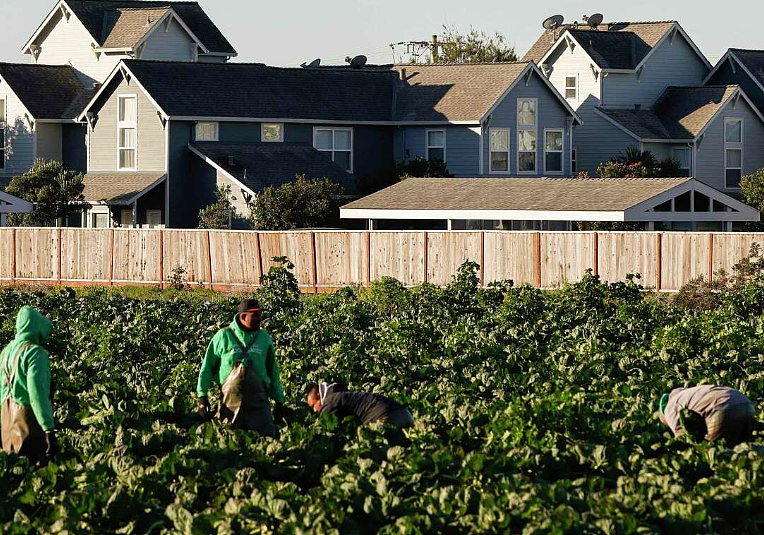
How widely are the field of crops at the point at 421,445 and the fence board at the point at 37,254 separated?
18.8 m

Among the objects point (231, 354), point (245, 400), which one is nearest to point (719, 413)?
point (245, 400)

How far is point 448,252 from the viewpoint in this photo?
116ft

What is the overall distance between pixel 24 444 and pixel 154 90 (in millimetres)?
37957

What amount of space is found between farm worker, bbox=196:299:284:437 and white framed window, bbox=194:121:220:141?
37.0 meters

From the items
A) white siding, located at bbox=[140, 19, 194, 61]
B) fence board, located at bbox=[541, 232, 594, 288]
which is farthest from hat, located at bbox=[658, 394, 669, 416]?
white siding, located at bbox=[140, 19, 194, 61]

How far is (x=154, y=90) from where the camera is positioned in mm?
48875

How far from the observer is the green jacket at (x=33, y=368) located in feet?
37.5

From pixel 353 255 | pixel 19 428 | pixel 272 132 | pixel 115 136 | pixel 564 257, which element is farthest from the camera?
pixel 272 132

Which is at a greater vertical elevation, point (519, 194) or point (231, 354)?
point (519, 194)

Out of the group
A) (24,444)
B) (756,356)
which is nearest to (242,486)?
(24,444)

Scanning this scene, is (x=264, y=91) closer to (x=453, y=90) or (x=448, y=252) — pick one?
(x=453, y=90)

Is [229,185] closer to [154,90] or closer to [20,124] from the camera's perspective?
[154,90]

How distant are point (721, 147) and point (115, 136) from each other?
74.6ft

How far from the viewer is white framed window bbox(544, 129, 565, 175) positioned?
53.6 metres
